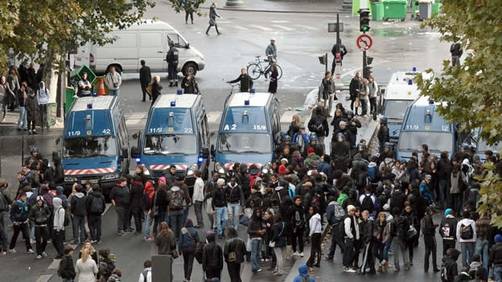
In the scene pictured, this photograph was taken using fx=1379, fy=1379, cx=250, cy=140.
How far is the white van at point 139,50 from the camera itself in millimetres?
48594

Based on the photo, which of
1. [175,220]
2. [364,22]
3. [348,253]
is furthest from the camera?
[364,22]

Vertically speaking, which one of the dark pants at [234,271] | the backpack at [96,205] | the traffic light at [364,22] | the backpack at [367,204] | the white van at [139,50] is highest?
the traffic light at [364,22]

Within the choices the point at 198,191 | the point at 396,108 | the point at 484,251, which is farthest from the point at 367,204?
the point at 396,108

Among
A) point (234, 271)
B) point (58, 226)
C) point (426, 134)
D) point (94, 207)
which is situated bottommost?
point (234, 271)

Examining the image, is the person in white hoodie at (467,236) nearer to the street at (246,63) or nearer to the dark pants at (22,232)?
the street at (246,63)

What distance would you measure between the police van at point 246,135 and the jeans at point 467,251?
7.69 meters

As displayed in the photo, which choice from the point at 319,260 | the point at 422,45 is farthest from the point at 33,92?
the point at 422,45

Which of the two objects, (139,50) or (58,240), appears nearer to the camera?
(58,240)

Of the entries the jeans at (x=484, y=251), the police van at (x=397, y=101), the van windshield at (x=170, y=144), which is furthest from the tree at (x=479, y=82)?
the police van at (x=397, y=101)

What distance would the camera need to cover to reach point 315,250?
27.0 meters

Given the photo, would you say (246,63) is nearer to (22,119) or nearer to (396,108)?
(22,119)

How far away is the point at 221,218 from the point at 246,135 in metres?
5.34

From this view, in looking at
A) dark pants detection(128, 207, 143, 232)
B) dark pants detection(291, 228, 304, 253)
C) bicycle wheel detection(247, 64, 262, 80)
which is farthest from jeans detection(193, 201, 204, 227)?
bicycle wheel detection(247, 64, 262, 80)

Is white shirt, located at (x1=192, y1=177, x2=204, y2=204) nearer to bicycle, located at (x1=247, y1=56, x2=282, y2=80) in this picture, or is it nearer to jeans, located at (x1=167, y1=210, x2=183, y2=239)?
jeans, located at (x1=167, y1=210, x2=183, y2=239)
